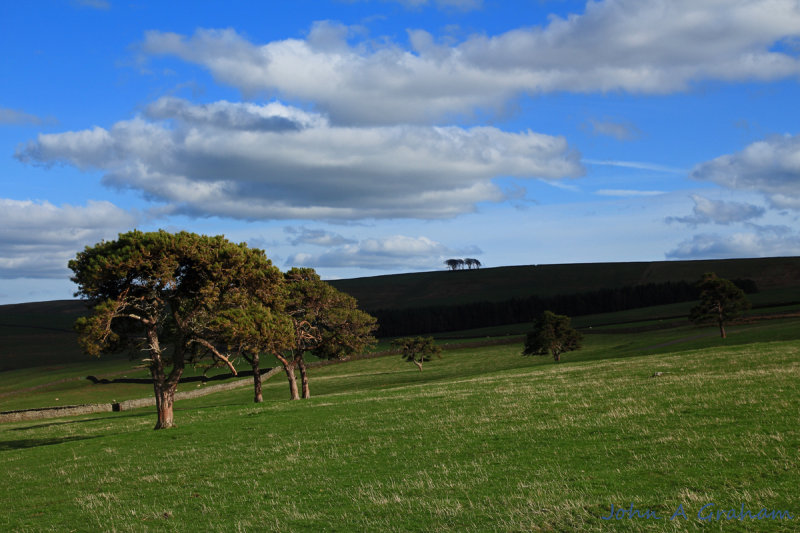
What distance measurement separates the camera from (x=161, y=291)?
34.2 m

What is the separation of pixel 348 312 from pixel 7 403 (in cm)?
6031

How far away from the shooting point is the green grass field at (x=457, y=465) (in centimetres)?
1291

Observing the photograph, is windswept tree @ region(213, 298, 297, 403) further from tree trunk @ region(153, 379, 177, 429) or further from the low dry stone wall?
the low dry stone wall

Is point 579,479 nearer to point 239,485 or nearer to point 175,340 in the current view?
point 239,485

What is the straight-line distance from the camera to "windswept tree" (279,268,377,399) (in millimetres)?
55109

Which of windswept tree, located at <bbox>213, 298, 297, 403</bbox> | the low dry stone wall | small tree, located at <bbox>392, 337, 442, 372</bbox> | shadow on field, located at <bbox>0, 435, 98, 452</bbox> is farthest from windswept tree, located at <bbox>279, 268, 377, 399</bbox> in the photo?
small tree, located at <bbox>392, 337, 442, 372</bbox>

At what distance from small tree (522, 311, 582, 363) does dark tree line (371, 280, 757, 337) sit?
99840 mm

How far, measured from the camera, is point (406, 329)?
19450cm

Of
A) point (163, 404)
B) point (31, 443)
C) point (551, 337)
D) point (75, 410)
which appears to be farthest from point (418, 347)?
point (31, 443)

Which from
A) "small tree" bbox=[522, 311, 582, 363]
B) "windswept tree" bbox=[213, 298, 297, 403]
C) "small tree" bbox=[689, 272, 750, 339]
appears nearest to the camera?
"windswept tree" bbox=[213, 298, 297, 403]

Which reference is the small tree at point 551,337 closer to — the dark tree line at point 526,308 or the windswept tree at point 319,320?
the windswept tree at point 319,320

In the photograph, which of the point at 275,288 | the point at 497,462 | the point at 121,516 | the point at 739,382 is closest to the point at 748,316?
the point at 739,382

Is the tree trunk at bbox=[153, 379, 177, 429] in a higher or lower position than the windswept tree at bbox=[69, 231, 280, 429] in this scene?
lower


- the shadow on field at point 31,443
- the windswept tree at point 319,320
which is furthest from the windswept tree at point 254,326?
the windswept tree at point 319,320
